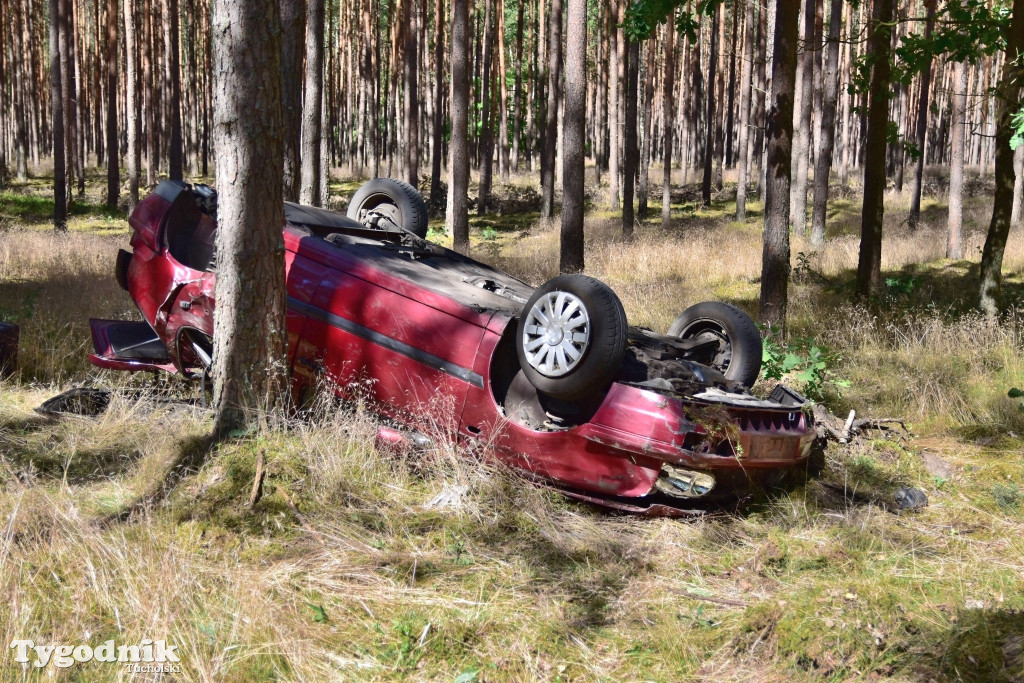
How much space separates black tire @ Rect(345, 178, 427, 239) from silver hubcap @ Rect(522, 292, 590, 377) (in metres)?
2.75

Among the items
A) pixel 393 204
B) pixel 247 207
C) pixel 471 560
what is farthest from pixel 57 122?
pixel 471 560

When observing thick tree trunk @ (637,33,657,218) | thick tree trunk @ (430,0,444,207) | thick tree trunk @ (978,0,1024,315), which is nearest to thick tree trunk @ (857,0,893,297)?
thick tree trunk @ (978,0,1024,315)

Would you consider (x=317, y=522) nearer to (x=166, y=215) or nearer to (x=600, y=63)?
(x=166, y=215)

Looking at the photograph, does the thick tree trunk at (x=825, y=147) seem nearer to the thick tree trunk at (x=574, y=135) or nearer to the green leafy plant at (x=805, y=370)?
the thick tree trunk at (x=574, y=135)

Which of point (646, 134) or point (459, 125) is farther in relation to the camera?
point (646, 134)

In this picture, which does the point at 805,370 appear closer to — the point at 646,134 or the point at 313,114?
the point at 313,114

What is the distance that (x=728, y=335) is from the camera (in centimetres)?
582

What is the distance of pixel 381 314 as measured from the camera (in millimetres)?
5277

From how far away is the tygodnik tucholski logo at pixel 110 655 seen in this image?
125 inches

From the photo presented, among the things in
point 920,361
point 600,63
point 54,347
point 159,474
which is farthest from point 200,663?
A: point 600,63

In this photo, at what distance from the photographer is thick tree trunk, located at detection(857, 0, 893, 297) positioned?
10594 mm

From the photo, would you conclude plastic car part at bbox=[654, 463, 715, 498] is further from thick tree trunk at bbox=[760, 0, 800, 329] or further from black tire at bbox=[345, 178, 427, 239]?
thick tree trunk at bbox=[760, 0, 800, 329]

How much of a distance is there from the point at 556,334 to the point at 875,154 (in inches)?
303

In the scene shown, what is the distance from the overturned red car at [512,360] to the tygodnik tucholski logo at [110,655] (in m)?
2.11
